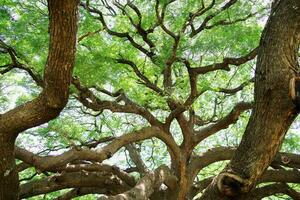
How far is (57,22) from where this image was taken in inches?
133

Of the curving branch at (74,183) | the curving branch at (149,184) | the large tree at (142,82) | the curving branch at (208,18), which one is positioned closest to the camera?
the curving branch at (149,184)

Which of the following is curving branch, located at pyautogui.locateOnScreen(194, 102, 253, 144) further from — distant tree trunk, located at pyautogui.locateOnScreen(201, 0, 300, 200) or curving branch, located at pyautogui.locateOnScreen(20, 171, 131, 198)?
distant tree trunk, located at pyautogui.locateOnScreen(201, 0, 300, 200)

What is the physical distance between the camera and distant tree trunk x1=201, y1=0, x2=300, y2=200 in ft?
11.0

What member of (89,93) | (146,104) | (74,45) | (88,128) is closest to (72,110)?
(88,128)

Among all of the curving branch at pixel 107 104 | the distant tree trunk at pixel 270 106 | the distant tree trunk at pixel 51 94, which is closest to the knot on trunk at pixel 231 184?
the distant tree trunk at pixel 270 106

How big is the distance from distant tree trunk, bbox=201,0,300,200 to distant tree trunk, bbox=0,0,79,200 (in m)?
1.64

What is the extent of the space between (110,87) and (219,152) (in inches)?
99.7

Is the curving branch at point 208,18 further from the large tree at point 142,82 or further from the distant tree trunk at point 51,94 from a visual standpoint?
the distant tree trunk at point 51,94

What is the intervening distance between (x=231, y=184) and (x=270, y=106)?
0.72 metres

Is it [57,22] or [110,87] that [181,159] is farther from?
[57,22]

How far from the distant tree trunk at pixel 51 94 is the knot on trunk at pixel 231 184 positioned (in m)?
1.71

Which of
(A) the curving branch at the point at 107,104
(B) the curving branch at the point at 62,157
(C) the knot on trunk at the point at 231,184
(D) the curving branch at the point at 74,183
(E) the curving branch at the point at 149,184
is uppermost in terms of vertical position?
(A) the curving branch at the point at 107,104

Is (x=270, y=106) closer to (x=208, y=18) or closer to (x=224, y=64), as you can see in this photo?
(x=224, y=64)

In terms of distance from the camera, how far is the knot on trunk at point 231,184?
3418mm
